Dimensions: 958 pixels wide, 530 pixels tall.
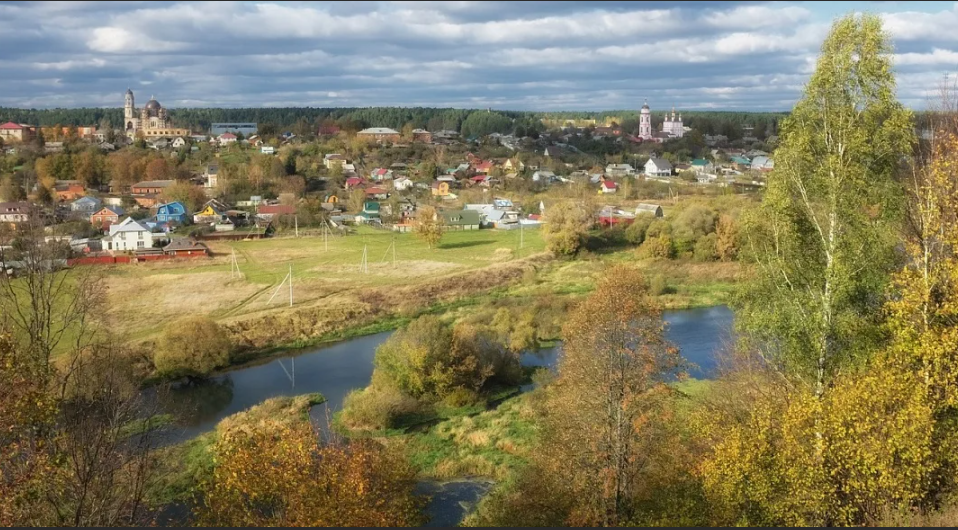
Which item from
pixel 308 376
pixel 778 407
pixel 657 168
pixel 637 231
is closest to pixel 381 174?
pixel 657 168

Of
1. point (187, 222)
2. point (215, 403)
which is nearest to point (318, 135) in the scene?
point (187, 222)

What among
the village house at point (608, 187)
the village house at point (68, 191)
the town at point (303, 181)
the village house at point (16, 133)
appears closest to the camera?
the town at point (303, 181)

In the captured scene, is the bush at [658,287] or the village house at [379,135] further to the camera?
the village house at [379,135]

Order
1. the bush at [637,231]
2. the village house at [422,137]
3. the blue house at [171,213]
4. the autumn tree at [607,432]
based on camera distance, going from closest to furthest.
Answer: the autumn tree at [607,432], the bush at [637,231], the blue house at [171,213], the village house at [422,137]

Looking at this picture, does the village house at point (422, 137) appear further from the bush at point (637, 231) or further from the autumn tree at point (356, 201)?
the bush at point (637, 231)

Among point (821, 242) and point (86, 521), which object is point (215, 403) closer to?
point (86, 521)

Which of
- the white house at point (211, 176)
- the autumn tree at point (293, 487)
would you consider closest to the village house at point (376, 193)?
the white house at point (211, 176)

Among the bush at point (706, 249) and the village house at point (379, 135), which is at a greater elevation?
the village house at point (379, 135)

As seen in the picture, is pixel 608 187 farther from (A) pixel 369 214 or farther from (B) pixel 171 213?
(B) pixel 171 213
